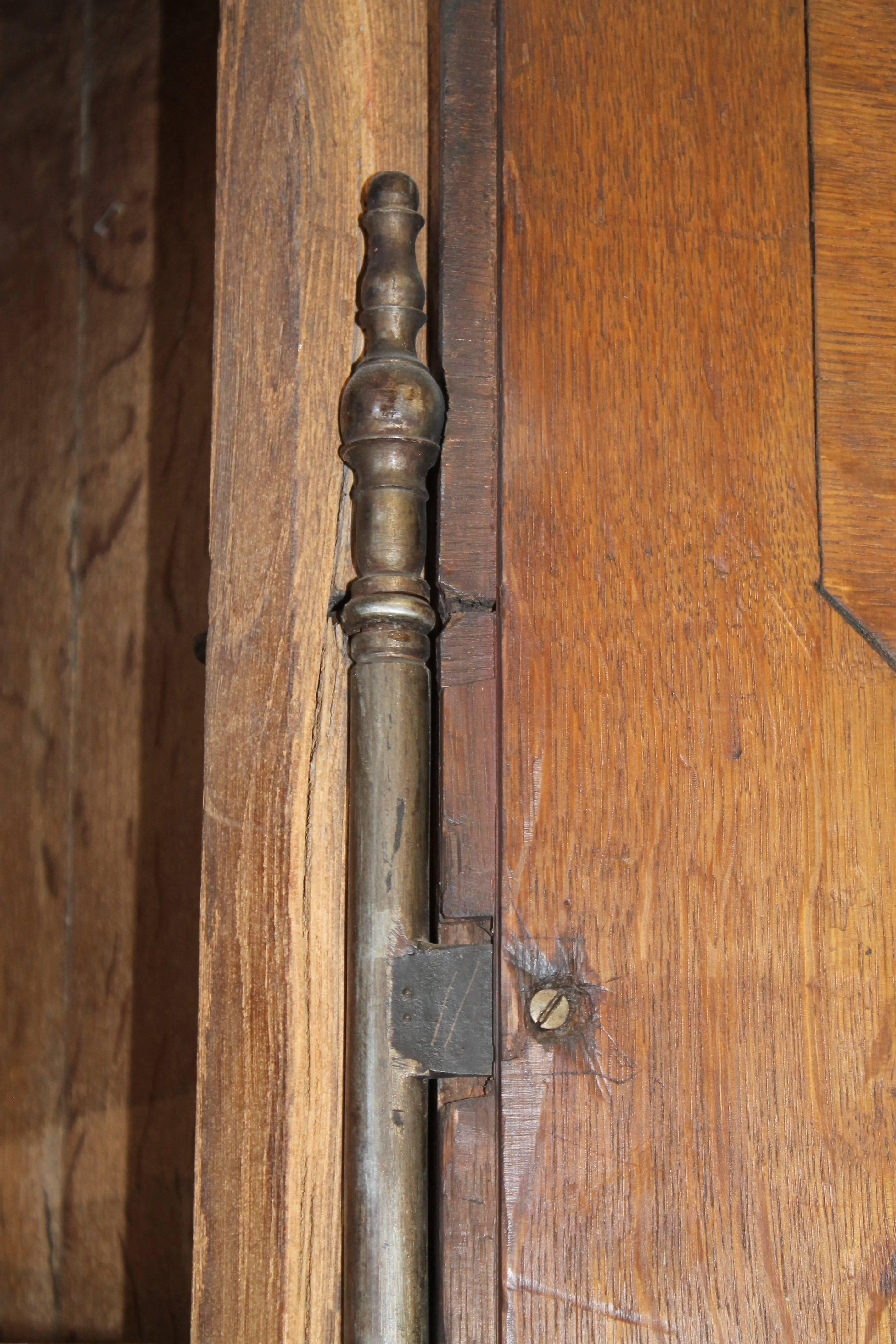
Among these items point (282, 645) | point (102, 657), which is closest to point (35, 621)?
point (102, 657)

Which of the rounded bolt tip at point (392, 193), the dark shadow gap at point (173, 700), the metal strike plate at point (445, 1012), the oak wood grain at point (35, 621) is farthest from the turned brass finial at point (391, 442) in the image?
the oak wood grain at point (35, 621)

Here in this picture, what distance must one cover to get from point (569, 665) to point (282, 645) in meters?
0.13

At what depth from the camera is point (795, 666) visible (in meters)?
0.59

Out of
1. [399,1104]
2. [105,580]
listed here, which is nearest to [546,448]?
[399,1104]

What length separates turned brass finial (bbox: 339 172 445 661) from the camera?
1.84 ft

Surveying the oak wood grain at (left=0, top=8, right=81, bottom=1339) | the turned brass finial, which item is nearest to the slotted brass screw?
the turned brass finial

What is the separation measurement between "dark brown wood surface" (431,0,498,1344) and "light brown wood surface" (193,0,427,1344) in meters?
0.02

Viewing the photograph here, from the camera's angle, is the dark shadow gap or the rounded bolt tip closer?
the rounded bolt tip

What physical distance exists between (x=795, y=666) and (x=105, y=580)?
67 cm

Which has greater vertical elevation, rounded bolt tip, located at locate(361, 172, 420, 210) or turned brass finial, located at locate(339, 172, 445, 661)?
rounded bolt tip, located at locate(361, 172, 420, 210)

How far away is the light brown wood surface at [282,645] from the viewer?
539 millimetres

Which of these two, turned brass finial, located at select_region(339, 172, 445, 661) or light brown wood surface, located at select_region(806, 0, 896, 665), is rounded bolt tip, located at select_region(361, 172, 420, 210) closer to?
turned brass finial, located at select_region(339, 172, 445, 661)

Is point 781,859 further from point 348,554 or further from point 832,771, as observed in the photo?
point 348,554

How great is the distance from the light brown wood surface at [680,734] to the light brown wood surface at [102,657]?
464 mm
